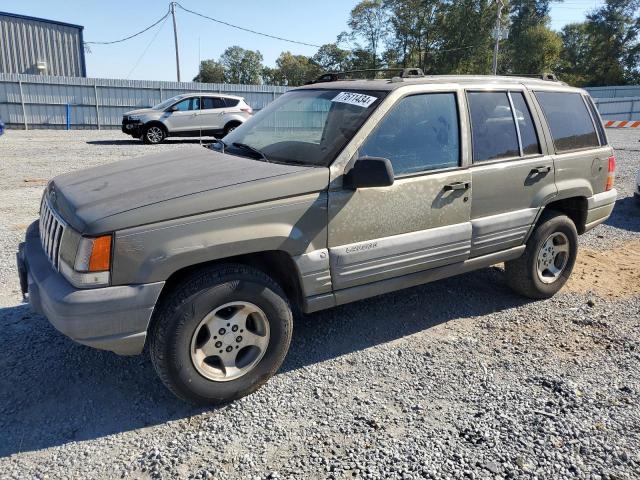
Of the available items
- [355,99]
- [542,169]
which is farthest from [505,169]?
[355,99]

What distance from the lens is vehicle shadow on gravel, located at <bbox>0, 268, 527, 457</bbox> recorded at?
2811mm

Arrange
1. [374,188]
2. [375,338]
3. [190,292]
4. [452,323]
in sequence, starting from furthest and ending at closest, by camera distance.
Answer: [452,323]
[375,338]
[374,188]
[190,292]

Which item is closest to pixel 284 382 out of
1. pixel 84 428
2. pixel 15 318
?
pixel 84 428

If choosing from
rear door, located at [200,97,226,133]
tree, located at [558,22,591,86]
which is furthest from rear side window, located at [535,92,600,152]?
tree, located at [558,22,591,86]

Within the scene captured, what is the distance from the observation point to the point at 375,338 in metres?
3.87

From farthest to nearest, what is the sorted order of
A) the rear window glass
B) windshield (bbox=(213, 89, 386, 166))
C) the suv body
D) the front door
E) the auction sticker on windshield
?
the rear window glass → the auction sticker on windshield → windshield (bbox=(213, 89, 386, 166)) → the front door → the suv body

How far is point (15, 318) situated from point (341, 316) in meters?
2.55

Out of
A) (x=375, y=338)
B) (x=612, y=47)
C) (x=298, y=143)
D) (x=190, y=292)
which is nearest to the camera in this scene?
(x=190, y=292)

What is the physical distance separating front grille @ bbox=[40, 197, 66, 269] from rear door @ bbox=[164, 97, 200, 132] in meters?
14.4

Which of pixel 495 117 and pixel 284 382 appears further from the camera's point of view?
pixel 495 117

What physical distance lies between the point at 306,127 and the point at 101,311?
1.89 meters

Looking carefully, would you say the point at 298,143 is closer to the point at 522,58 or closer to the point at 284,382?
the point at 284,382

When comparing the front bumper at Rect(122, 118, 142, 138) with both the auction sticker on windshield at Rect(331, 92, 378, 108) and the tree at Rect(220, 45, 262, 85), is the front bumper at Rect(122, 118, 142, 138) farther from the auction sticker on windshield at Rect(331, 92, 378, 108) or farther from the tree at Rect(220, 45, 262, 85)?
the tree at Rect(220, 45, 262, 85)

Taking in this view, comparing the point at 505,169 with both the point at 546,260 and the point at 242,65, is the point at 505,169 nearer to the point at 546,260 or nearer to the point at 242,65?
the point at 546,260
